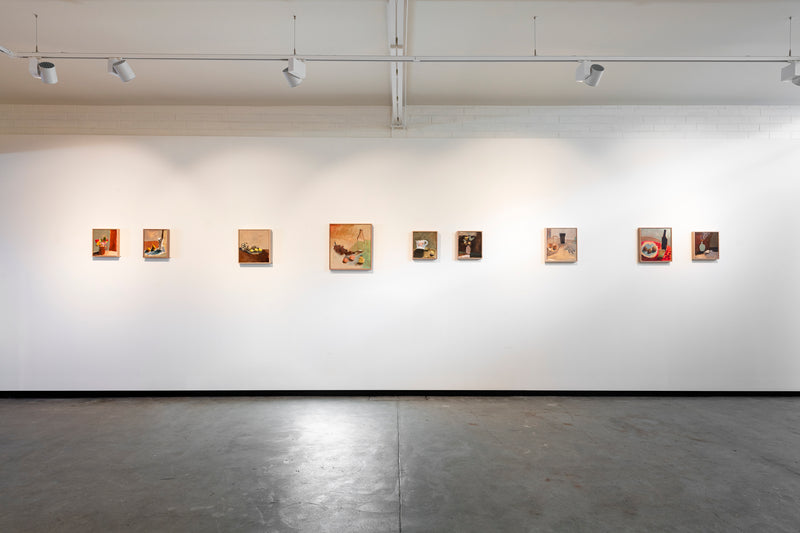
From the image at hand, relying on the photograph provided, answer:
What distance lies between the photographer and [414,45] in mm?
4094

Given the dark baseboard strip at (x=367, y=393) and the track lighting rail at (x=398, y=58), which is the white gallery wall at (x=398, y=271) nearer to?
the dark baseboard strip at (x=367, y=393)

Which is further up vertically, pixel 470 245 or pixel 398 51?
pixel 398 51

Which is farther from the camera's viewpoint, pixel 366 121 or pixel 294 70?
pixel 366 121

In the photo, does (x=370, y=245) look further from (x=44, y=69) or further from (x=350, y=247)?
(x=44, y=69)

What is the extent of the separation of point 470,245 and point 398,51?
2.42 m

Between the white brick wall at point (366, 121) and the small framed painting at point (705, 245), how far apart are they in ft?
4.22

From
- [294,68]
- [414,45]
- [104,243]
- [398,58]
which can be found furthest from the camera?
[104,243]

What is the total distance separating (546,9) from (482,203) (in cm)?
230

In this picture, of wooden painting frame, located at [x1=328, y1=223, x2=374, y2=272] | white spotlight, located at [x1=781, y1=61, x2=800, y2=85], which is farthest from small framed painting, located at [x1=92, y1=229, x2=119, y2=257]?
white spotlight, located at [x1=781, y1=61, x2=800, y2=85]

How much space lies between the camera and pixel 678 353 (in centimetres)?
534

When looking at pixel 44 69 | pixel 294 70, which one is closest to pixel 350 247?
pixel 294 70

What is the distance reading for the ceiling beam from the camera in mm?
3410

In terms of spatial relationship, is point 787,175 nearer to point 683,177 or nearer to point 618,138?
point 683,177

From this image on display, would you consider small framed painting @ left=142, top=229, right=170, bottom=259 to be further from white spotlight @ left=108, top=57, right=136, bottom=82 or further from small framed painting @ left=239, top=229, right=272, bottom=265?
white spotlight @ left=108, top=57, right=136, bottom=82
